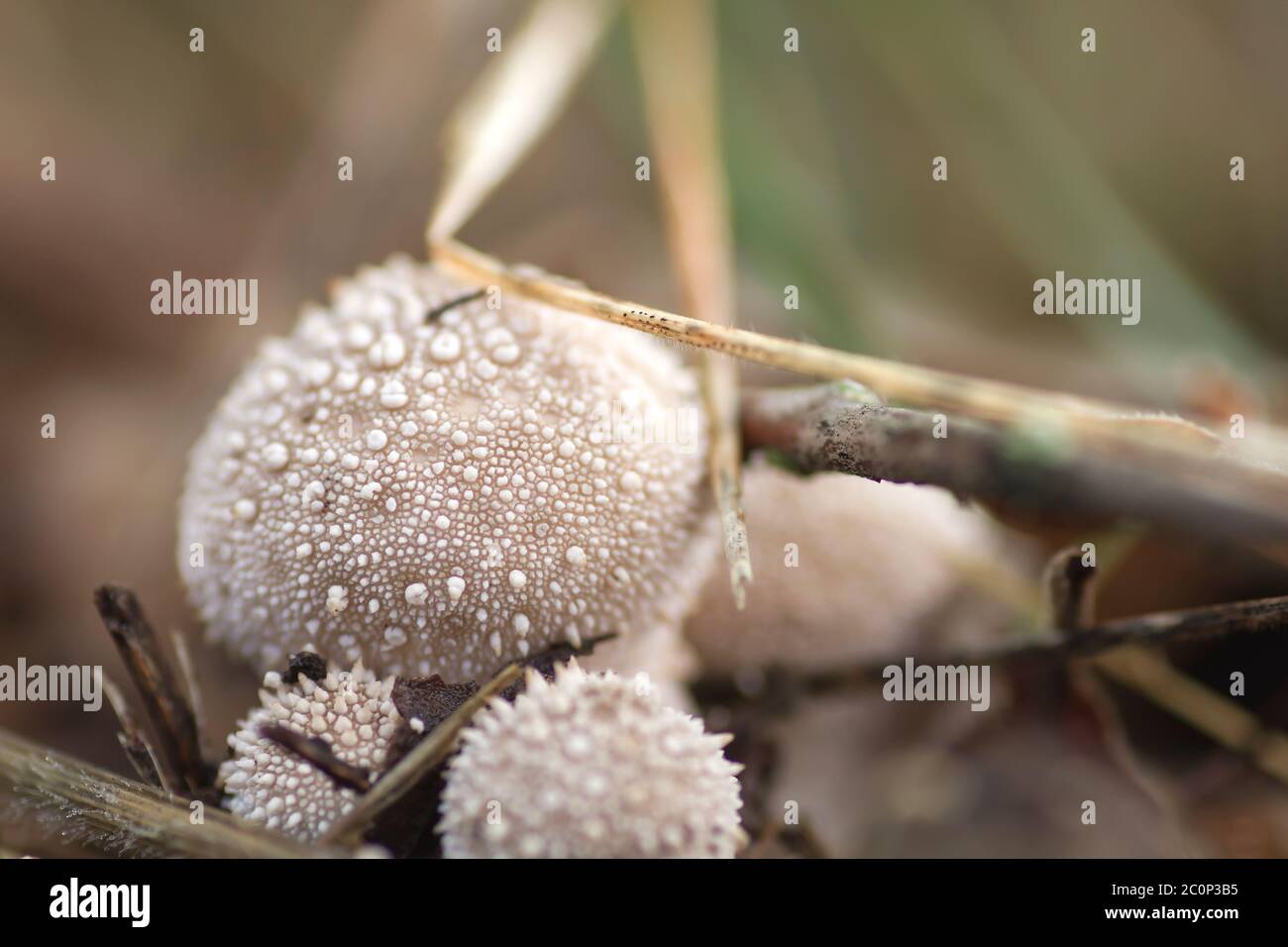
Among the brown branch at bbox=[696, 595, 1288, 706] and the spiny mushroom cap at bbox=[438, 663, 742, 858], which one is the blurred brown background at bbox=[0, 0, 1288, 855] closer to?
the brown branch at bbox=[696, 595, 1288, 706]

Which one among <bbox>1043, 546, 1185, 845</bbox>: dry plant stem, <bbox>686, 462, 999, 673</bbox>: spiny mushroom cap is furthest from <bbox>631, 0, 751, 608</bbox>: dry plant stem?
<bbox>1043, 546, 1185, 845</bbox>: dry plant stem

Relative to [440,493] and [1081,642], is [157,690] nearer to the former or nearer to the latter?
[440,493]

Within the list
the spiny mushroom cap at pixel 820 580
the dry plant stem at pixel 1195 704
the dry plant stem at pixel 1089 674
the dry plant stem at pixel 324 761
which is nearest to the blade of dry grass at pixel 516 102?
the spiny mushroom cap at pixel 820 580

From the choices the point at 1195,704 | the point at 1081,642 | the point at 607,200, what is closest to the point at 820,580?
the point at 1081,642

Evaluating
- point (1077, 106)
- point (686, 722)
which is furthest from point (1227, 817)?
point (1077, 106)

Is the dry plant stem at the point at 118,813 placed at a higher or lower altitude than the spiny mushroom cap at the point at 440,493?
lower

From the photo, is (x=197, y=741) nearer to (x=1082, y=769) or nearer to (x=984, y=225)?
(x=1082, y=769)

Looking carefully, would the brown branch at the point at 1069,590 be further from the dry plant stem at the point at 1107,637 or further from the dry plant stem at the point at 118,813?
the dry plant stem at the point at 118,813
